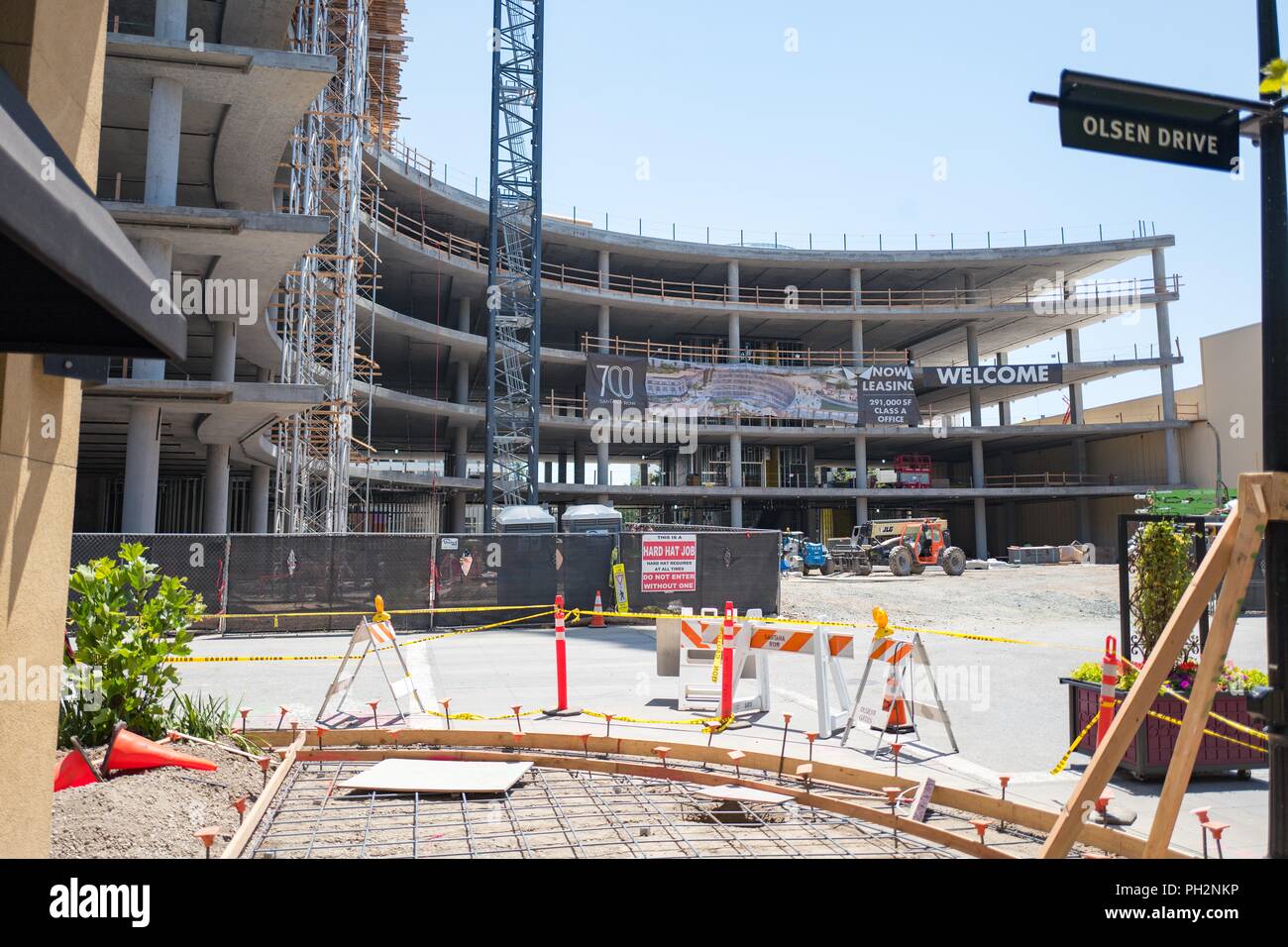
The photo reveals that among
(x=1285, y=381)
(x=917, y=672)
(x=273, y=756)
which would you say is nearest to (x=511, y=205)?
(x=917, y=672)

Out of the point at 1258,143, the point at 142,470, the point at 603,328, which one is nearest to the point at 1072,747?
the point at 1258,143

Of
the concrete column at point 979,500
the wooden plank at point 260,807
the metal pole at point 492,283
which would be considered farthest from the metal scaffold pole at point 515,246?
the wooden plank at point 260,807

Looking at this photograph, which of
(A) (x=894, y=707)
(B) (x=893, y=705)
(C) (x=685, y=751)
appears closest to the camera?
(C) (x=685, y=751)

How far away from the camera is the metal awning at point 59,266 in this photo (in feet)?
8.38

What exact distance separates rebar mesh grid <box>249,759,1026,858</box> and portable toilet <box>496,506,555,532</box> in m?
22.7

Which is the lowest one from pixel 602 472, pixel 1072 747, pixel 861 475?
pixel 1072 747

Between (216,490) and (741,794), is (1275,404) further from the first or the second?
(216,490)

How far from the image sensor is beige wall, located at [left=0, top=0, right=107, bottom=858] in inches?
151

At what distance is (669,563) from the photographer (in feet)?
65.1

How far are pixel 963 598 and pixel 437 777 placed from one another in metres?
22.5

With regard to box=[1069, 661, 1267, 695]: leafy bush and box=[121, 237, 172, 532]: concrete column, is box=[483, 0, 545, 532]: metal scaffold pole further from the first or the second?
box=[1069, 661, 1267, 695]: leafy bush

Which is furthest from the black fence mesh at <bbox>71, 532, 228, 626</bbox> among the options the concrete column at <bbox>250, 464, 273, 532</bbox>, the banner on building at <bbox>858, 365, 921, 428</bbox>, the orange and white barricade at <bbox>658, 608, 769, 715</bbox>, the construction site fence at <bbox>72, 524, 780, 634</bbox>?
the banner on building at <bbox>858, 365, 921, 428</bbox>

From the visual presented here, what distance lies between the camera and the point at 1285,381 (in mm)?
3834
